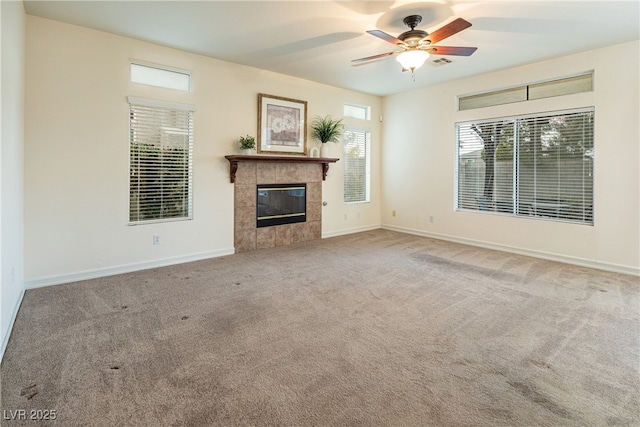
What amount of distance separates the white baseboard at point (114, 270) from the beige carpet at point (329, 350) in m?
0.20

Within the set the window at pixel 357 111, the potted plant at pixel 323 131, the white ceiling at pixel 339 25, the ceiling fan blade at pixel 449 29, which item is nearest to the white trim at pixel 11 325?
the white ceiling at pixel 339 25

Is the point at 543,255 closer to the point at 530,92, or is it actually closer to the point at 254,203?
the point at 530,92

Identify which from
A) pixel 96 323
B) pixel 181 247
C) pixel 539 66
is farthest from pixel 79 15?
pixel 539 66

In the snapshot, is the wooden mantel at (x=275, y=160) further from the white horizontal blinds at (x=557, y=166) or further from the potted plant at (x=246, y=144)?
the white horizontal blinds at (x=557, y=166)

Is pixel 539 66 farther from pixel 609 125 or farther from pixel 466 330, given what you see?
pixel 466 330

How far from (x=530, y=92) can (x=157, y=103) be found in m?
5.35

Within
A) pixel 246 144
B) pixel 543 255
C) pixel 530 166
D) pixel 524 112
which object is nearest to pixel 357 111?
pixel 246 144

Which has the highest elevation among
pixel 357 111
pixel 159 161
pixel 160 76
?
pixel 357 111

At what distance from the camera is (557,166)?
4711 millimetres

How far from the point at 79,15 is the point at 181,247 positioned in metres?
2.85

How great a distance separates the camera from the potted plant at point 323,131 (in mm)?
5996

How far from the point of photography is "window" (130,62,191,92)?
13.5 ft

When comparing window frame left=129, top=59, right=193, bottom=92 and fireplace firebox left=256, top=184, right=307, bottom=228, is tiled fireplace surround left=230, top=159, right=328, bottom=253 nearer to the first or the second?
fireplace firebox left=256, top=184, right=307, bottom=228

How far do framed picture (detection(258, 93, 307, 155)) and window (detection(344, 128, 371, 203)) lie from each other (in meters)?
1.15
